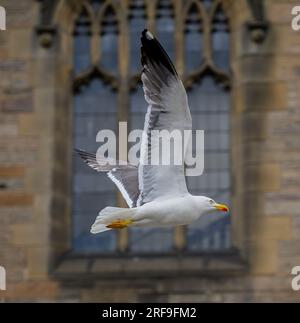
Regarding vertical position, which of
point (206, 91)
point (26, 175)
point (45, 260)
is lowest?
point (45, 260)

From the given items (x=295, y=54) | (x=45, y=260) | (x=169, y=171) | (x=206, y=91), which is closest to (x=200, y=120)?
(x=206, y=91)

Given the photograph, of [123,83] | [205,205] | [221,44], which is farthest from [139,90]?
[205,205]

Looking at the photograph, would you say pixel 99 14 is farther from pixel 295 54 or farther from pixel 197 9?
pixel 295 54

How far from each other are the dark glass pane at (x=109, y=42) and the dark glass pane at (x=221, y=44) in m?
1.11

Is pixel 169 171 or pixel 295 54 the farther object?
pixel 295 54

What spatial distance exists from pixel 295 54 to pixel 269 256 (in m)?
2.23

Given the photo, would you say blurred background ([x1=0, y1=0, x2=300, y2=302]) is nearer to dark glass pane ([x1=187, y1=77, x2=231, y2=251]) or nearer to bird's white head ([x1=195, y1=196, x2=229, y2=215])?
dark glass pane ([x1=187, y1=77, x2=231, y2=251])

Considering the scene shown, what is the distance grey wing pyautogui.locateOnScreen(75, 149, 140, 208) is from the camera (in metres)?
10.6

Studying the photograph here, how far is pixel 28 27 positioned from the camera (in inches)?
607

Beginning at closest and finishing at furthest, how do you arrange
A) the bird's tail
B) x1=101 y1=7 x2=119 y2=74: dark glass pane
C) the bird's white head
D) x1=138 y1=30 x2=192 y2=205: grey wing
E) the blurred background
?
1. the bird's tail
2. x1=138 y1=30 x2=192 y2=205: grey wing
3. the bird's white head
4. the blurred background
5. x1=101 y1=7 x2=119 y2=74: dark glass pane

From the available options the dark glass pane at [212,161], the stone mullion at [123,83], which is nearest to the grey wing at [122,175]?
the stone mullion at [123,83]

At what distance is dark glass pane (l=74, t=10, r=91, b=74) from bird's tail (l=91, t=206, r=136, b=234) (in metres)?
6.08

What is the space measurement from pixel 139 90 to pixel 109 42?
0.65 metres

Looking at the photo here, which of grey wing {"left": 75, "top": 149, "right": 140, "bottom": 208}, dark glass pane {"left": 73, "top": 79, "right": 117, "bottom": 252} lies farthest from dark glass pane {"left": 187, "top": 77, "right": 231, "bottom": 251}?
grey wing {"left": 75, "top": 149, "right": 140, "bottom": 208}
